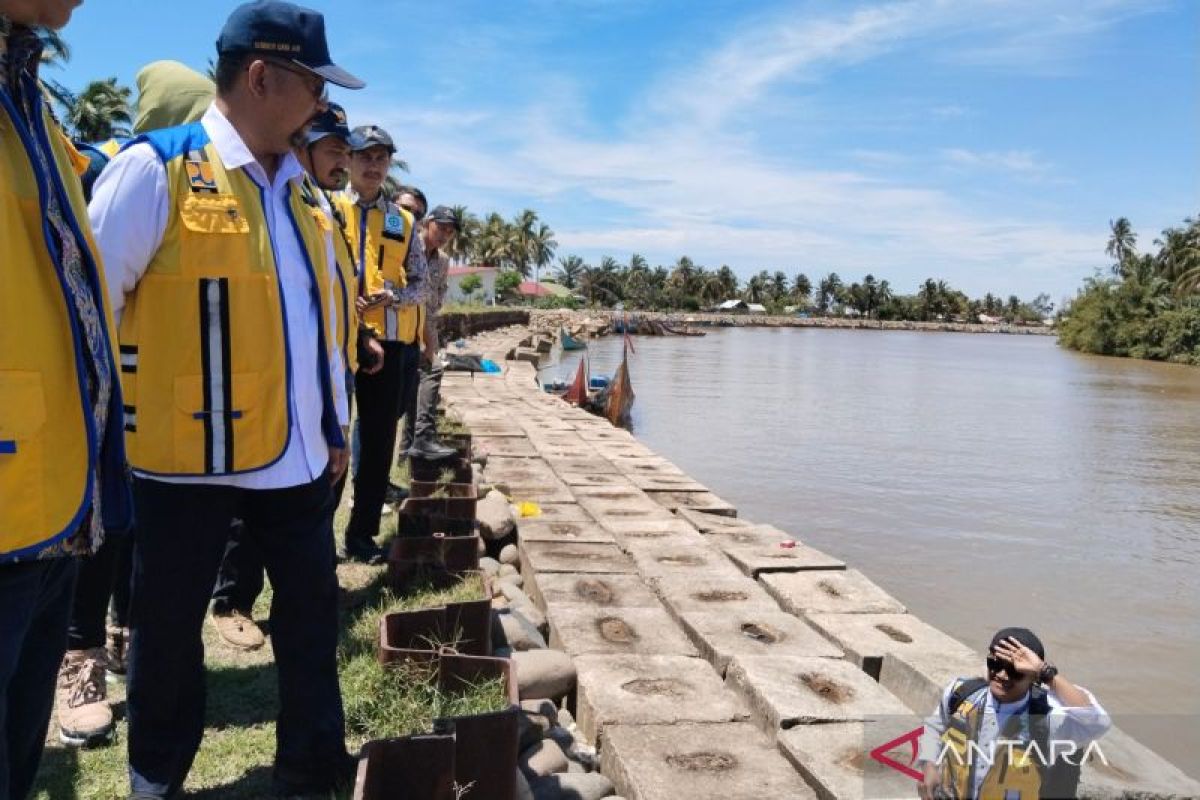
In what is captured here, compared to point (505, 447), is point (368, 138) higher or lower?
higher

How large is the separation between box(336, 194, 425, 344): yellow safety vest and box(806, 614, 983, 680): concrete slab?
2.44 metres

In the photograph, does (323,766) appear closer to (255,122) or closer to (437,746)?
(437,746)

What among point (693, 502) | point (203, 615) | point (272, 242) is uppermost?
point (272, 242)

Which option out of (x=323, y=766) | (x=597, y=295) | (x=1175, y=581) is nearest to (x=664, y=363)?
(x=1175, y=581)

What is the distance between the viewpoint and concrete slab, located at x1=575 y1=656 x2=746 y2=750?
9.93 feet

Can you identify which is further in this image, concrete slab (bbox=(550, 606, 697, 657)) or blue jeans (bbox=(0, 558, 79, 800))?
concrete slab (bbox=(550, 606, 697, 657))

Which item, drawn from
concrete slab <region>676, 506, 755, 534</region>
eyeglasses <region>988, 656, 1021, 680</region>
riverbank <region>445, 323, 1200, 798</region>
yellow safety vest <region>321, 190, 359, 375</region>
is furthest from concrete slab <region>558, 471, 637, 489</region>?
eyeglasses <region>988, 656, 1021, 680</region>

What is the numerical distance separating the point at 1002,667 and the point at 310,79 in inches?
88.0

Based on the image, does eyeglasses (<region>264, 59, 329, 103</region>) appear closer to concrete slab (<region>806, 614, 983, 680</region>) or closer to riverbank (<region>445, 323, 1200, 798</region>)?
riverbank (<region>445, 323, 1200, 798</region>)

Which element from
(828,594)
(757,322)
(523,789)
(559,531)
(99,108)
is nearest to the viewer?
(523,789)

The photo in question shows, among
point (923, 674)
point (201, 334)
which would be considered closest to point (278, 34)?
point (201, 334)

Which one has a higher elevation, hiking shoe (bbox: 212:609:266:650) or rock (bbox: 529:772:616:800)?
hiking shoe (bbox: 212:609:266:650)

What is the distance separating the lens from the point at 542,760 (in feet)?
8.91

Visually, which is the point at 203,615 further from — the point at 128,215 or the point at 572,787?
the point at 572,787
